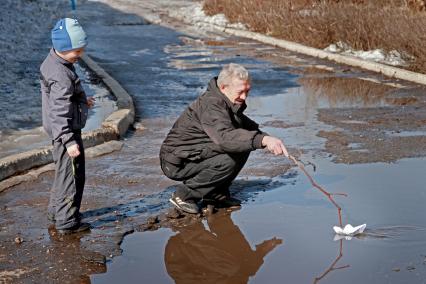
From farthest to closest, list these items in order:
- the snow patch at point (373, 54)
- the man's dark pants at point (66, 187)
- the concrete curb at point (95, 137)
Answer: the snow patch at point (373, 54) → the concrete curb at point (95, 137) → the man's dark pants at point (66, 187)

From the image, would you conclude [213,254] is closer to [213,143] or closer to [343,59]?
[213,143]

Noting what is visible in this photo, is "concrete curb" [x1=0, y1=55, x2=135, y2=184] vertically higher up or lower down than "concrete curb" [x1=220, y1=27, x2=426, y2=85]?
higher up

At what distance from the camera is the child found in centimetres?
575

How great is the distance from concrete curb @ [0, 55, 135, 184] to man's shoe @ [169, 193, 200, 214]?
5.73ft

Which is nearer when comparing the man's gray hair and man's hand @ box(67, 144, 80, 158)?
man's hand @ box(67, 144, 80, 158)

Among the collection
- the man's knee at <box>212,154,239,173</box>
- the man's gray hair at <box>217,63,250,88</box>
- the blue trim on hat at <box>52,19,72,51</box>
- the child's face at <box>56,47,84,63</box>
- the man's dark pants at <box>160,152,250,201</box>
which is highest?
the blue trim on hat at <box>52,19,72,51</box>

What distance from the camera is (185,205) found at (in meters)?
6.36

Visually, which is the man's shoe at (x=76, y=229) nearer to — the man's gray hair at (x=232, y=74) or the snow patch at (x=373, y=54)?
the man's gray hair at (x=232, y=74)

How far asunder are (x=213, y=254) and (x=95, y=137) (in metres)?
3.53

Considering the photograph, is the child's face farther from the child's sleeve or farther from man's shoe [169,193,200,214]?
man's shoe [169,193,200,214]

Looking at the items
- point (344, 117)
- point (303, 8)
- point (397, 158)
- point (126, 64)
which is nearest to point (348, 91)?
point (344, 117)

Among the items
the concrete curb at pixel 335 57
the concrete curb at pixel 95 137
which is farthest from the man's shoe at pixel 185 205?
the concrete curb at pixel 335 57

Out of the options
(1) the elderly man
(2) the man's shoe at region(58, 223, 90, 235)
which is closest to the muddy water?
(1) the elderly man

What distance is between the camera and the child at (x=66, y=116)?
5.75 metres
